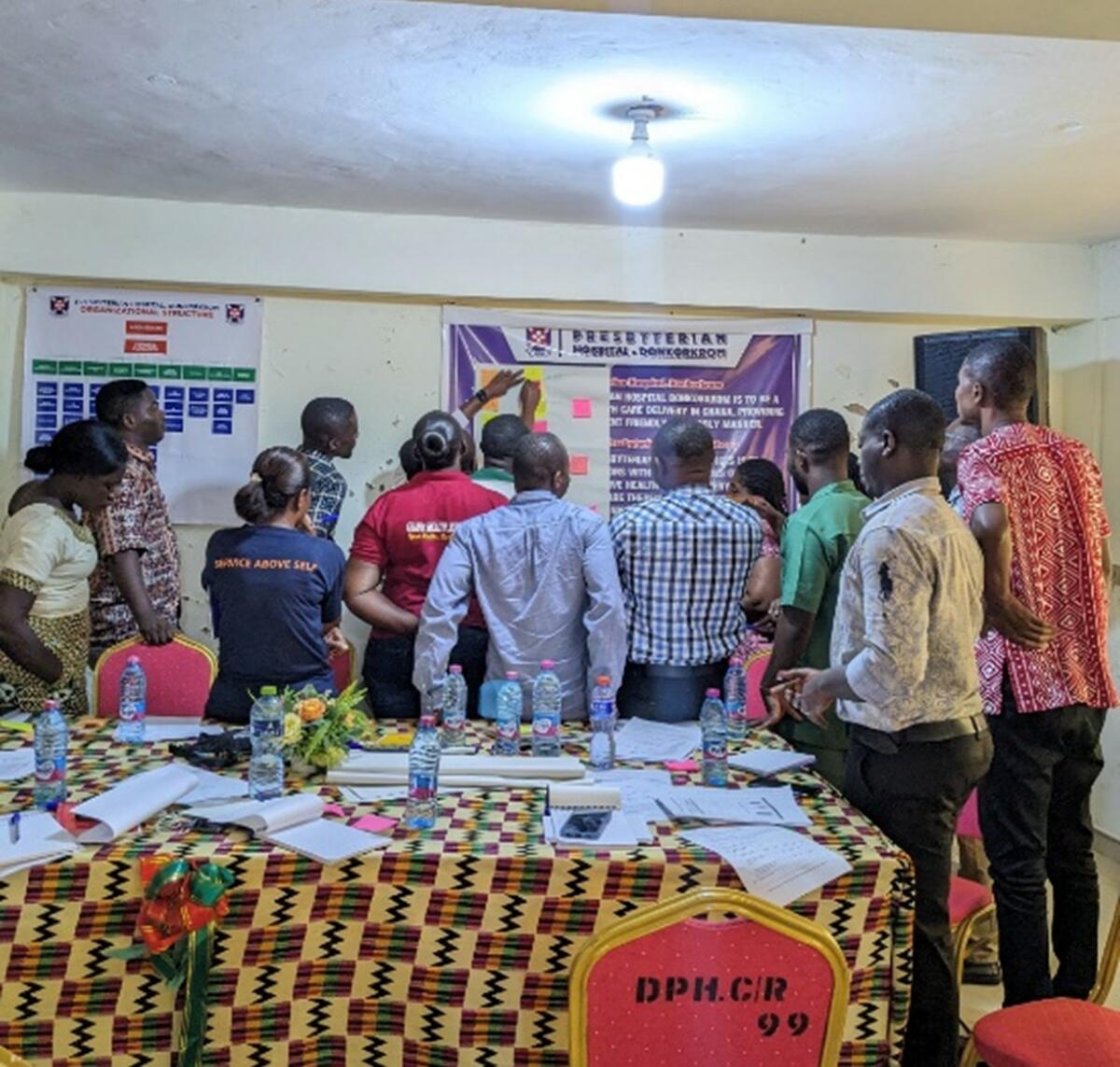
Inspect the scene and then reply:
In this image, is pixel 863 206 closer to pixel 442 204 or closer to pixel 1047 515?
pixel 442 204

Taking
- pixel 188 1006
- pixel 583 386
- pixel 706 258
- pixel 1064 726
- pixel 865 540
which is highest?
pixel 706 258

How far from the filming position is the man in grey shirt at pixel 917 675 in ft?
6.77

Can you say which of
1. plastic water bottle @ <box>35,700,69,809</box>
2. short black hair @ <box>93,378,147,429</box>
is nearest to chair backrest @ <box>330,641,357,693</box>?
short black hair @ <box>93,378,147,429</box>

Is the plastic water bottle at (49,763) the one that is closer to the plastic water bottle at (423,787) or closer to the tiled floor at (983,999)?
the plastic water bottle at (423,787)

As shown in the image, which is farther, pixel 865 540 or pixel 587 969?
pixel 865 540

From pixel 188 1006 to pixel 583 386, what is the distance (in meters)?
3.26

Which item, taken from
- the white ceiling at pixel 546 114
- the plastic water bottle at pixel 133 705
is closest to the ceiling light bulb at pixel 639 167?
the white ceiling at pixel 546 114

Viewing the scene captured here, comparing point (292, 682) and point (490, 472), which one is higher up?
point (490, 472)

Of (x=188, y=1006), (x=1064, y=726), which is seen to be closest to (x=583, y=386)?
(x=1064, y=726)

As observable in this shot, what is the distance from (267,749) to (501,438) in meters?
1.87

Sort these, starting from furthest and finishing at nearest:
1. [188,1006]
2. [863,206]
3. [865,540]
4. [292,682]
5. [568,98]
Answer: [863,206] → [568,98] → [292,682] → [865,540] → [188,1006]

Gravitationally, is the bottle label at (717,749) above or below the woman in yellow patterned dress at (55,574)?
below

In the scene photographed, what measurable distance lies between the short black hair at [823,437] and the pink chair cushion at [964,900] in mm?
1181

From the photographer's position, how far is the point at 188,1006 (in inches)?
70.5
